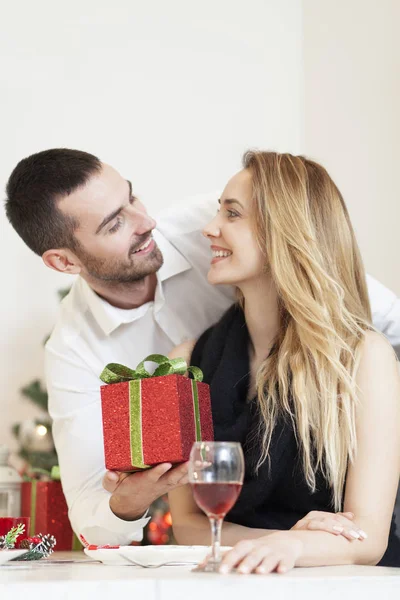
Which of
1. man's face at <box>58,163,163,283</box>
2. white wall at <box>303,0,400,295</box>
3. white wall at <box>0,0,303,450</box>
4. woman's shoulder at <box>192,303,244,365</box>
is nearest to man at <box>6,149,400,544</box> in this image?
man's face at <box>58,163,163,283</box>

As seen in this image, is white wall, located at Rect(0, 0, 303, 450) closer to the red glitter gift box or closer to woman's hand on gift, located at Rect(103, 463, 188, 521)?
the red glitter gift box

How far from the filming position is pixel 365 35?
3260 mm

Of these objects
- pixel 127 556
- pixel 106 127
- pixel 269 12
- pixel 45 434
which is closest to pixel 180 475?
pixel 127 556

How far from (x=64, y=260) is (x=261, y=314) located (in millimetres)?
696

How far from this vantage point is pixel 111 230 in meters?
2.19

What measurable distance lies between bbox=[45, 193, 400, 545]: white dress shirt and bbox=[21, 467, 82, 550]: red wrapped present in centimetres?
52

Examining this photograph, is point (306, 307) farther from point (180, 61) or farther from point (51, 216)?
point (180, 61)

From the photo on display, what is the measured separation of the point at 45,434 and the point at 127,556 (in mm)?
1592

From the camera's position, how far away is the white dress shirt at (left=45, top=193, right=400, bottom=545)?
7.07 ft

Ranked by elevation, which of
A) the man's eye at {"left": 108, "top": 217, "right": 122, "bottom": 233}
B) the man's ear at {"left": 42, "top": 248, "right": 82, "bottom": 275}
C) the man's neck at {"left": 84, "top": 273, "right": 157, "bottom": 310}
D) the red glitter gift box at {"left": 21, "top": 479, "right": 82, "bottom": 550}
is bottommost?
the red glitter gift box at {"left": 21, "top": 479, "right": 82, "bottom": 550}

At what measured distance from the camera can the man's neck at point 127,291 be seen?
2256 mm

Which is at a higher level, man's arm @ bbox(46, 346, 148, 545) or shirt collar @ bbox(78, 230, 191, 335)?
shirt collar @ bbox(78, 230, 191, 335)

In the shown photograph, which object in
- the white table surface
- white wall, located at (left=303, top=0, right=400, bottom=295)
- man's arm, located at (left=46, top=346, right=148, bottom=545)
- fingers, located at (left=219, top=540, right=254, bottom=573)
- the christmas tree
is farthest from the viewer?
white wall, located at (left=303, top=0, right=400, bottom=295)

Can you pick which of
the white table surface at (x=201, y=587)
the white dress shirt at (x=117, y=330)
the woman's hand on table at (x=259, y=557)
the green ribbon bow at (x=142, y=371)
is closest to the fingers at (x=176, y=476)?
the green ribbon bow at (x=142, y=371)
